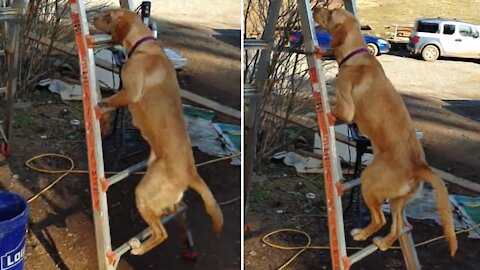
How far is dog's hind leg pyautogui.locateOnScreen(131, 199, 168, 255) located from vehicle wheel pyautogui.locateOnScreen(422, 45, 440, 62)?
28.4 feet

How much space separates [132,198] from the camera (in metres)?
3.26

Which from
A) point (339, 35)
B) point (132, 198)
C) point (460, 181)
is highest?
point (339, 35)

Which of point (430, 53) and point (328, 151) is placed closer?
point (328, 151)

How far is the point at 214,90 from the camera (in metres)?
3.11

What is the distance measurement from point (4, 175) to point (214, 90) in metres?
1.85

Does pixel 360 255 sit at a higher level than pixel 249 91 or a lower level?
lower

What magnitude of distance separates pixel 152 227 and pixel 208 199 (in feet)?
0.88

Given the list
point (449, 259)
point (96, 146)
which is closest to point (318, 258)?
point (449, 259)

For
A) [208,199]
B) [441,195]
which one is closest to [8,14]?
[208,199]

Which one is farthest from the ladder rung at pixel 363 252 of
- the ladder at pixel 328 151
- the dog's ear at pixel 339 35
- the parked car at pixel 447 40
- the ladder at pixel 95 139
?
the parked car at pixel 447 40

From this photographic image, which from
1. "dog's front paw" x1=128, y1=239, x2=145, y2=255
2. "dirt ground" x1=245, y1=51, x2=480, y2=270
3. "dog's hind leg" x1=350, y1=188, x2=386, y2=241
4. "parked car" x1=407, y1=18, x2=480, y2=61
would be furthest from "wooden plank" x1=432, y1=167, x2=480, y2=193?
"parked car" x1=407, y1=18, x2=480, y2=61

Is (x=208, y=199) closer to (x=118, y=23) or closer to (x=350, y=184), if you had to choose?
(x=350, y=184)

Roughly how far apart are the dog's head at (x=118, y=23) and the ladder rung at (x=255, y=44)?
1.82ft

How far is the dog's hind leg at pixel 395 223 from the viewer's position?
2959 millimetres
